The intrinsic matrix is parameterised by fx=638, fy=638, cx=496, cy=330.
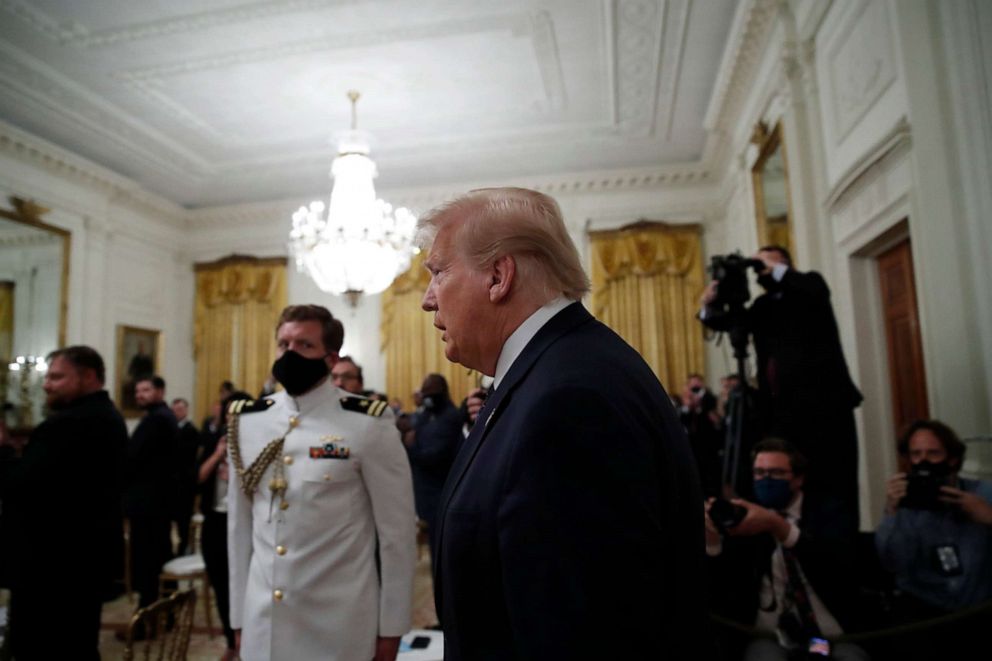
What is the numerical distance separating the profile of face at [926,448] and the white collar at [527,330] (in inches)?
86.3

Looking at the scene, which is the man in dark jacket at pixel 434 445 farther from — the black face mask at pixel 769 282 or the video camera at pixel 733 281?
the black face mask at pixel 769 282

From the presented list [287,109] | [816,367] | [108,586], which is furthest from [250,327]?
[816,367]

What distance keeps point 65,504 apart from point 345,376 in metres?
1.42

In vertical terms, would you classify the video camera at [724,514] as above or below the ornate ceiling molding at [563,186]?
below

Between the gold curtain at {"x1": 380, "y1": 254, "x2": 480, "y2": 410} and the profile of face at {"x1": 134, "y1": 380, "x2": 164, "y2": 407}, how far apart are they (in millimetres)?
4908

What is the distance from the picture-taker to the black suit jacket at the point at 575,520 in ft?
2.30

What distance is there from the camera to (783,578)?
2332 millimetres

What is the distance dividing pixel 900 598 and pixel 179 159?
28.4 ft

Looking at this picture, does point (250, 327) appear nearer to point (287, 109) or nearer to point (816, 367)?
point (287, 109)

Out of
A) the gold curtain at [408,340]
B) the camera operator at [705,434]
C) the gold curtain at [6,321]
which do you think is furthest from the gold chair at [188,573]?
the gold curtain at [408,340]

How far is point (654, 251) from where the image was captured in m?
8.87

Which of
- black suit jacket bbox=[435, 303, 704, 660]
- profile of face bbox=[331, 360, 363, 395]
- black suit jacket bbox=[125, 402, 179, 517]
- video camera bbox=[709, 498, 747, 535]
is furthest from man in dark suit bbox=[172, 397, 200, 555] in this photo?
black suit jacket bbox=[435, 303, 704, 660]

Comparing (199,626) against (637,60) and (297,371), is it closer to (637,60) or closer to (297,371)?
(297,371)

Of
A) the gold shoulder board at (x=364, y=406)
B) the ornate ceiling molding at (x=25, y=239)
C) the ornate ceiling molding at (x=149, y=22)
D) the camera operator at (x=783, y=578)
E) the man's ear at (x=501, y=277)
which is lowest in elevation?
the camera operator at (x=783, y=578)
